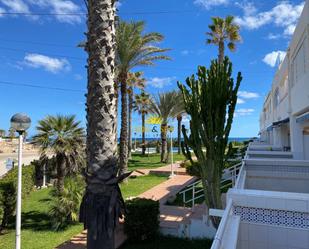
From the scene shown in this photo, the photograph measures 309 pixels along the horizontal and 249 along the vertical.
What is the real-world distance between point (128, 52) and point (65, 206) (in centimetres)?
1042

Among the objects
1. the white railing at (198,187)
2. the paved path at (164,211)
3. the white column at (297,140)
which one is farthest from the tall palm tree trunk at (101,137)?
the white column at (297,140)

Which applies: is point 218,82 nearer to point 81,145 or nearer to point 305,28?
point 305,28

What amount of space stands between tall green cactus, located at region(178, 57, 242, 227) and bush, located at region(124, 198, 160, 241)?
173cm

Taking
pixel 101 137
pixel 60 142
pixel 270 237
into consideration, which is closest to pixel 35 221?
pixel 60 142

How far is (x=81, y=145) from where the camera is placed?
1277cm

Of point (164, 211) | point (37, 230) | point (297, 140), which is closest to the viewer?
point (37, 230)

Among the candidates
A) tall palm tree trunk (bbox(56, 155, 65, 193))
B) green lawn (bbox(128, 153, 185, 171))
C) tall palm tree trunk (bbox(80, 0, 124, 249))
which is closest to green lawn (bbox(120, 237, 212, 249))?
tall palm tree trunk (bbox(80, 0, 124, 249))

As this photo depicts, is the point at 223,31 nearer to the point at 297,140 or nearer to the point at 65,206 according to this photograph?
the point at 297,140

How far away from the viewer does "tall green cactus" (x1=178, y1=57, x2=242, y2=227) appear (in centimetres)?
712

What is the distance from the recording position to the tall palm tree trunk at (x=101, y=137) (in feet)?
16.3

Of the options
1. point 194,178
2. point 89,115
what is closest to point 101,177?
point 89,115

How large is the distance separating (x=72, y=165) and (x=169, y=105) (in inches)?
716

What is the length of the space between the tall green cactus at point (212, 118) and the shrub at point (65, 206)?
4773 millimetres

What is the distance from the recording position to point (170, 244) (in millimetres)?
7711
